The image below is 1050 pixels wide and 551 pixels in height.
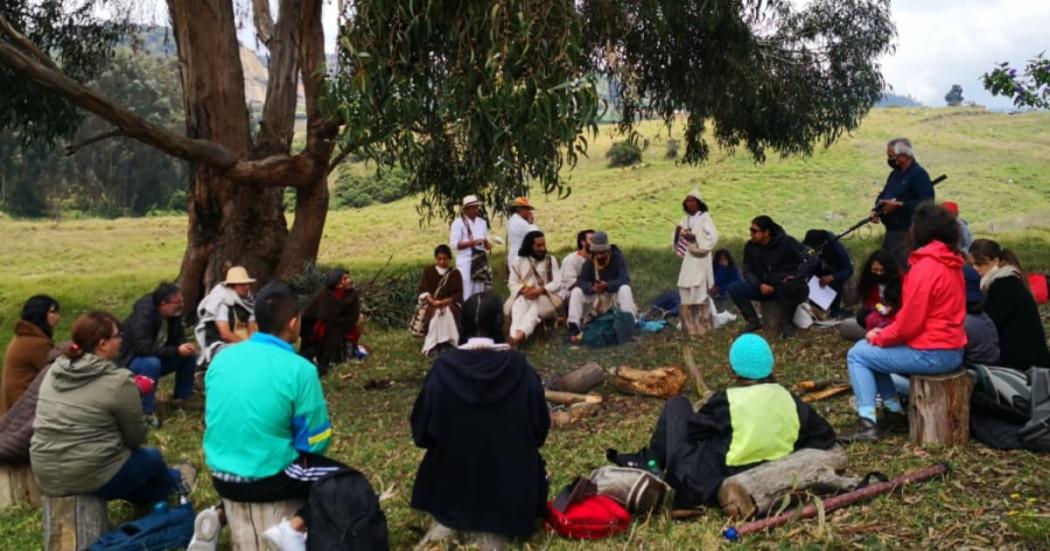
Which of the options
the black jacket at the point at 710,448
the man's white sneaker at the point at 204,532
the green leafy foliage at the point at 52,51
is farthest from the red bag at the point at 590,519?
the green leafy foliage at the point at 52,51

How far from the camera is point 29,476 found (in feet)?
19.3

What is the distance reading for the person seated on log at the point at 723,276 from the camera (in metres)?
12.3

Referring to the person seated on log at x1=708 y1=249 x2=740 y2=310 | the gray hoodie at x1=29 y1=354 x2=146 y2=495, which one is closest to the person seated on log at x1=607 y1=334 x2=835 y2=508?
the gray hoodie at x1=29 y1=354 x2=146 y2=495

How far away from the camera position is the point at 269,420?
171 inches

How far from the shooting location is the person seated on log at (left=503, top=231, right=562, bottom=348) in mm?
10766

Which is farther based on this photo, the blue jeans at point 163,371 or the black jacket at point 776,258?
the black jacket at point 776,258

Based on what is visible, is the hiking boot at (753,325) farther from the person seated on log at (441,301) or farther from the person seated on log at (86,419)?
the person seated on log at (86,419)

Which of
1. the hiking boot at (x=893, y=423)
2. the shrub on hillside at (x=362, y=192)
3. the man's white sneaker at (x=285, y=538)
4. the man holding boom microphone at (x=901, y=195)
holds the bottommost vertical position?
the shrub on hillside at (x=362, y=192)

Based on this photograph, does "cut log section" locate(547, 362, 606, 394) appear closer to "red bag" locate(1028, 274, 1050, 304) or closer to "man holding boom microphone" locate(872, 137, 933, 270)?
"man holding boom microphone" locate(872, 137, 933, 270)

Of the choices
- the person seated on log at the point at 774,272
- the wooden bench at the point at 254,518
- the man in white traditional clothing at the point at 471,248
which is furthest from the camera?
the man in white traditional clothing at the point at 471,248

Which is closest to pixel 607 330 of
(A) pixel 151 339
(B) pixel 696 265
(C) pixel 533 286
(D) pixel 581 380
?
(C) pixel 533 286

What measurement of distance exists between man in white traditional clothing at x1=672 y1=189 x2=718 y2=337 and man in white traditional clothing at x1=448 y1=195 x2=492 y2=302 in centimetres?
229

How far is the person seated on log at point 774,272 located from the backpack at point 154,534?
660 centimetres

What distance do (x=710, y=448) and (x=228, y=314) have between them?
16.4ft
